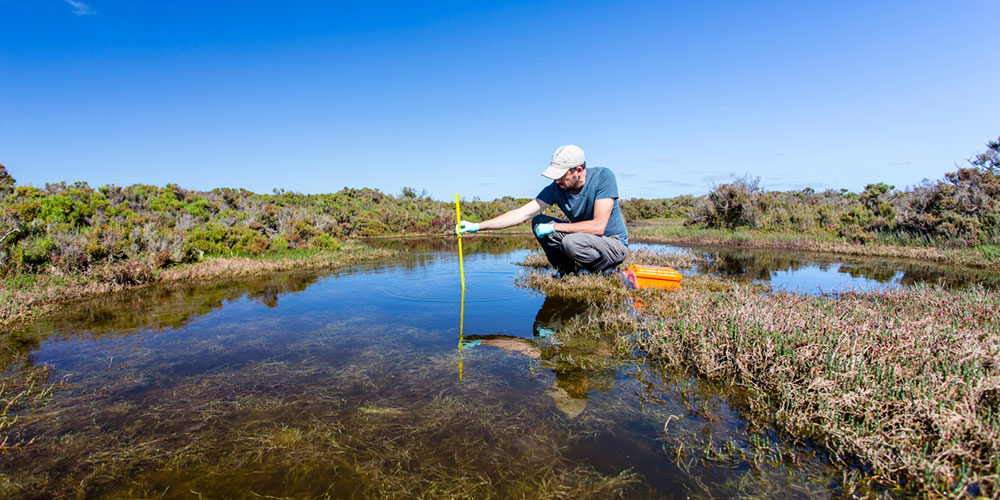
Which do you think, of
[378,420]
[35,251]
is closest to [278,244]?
[35,251]

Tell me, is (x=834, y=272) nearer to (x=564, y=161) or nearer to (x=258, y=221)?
(x=564, y=161)

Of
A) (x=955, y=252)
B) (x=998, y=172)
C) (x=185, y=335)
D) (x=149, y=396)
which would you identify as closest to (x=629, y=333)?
(x=149, y=396)

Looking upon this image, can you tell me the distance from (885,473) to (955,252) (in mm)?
15451

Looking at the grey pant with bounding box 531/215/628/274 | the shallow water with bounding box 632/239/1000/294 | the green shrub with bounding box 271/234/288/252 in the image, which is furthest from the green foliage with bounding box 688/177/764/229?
the green shrub with bounding box 271/234/288/252

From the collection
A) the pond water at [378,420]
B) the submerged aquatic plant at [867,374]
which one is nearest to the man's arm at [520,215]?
the pond water at [378,420]

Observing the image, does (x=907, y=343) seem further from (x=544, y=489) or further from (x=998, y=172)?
(x=998, y=172)

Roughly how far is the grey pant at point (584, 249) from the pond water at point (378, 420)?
198 cm

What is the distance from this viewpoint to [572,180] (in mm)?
6332

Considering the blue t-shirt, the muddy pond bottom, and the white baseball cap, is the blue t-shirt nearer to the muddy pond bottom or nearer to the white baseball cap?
the white baseball cap

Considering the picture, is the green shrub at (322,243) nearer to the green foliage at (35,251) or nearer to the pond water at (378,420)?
the green foliage at (35,251)

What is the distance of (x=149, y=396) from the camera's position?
3311 mm

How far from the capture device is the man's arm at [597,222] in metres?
6.52

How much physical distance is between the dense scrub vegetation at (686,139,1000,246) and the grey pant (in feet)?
45.9

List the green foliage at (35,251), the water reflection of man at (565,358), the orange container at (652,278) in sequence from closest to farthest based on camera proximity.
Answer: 1. the water reflection of man at (565,358)
2. the orange container at (652,278)
3. the green foliage at (35,251)
